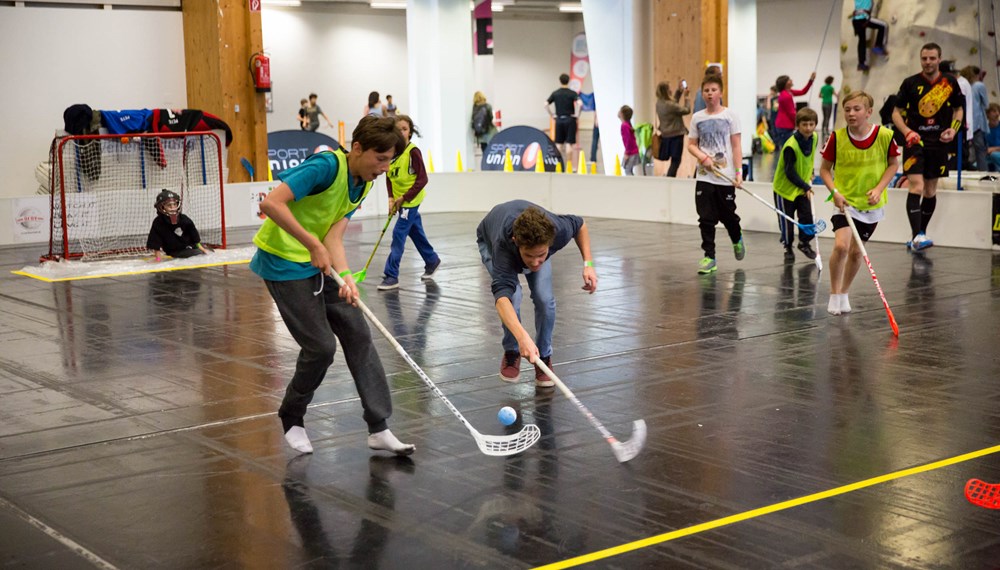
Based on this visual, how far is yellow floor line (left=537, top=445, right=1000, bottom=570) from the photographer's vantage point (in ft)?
14.0

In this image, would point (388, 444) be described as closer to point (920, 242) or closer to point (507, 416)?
point (507, 416)

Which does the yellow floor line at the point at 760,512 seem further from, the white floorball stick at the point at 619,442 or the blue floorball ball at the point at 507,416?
the blue floorball ball at the point at 507,416

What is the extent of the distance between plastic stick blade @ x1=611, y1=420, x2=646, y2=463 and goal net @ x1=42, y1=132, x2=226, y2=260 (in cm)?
1054

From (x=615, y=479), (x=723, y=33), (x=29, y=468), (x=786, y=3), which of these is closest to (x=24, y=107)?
(x=723, y=33)

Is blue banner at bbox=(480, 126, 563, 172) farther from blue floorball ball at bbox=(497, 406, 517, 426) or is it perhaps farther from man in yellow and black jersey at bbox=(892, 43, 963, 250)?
blue floorball ball at bbox=(497, 406, 517, 426)

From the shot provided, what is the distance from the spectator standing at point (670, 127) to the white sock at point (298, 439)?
1342cm

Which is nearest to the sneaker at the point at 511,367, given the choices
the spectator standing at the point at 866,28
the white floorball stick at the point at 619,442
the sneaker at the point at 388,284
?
the white floorball stick at the point at 619,442

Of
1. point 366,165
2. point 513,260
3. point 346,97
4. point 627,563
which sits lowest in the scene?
point 627,563

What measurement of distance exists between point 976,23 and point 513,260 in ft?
A: 52.5

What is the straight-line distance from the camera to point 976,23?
19.6 metres

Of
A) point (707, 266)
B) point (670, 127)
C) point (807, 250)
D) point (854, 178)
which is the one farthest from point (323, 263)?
point (670, 127)

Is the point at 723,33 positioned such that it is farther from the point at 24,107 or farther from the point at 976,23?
the point at 24,107

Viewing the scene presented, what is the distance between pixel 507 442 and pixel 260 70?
14.4m

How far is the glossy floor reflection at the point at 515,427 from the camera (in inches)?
175
